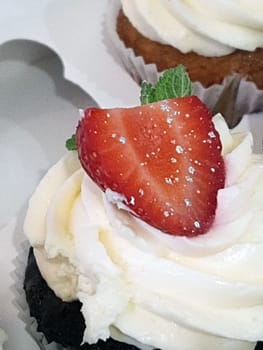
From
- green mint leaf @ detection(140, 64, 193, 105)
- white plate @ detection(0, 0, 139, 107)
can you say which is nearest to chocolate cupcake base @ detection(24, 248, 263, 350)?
green mint leaf @ detection(140, 64, 193, 105)

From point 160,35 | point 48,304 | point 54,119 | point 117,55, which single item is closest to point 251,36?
point 160,35

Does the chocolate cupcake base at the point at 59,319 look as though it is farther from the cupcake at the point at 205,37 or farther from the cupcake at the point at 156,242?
the cupcake at the point at 205,37

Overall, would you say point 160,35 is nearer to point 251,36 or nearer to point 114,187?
point 251,36

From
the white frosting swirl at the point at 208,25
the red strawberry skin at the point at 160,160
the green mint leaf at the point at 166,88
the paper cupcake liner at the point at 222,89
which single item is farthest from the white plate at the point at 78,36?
the red strawberry skin at the point at 160,160

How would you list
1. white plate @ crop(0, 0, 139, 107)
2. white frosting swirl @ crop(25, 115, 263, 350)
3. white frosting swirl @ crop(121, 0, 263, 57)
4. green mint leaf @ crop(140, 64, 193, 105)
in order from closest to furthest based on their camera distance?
Result: white frosting swirl @ crop(25, 115, 263, 350) < green mint leaf @ crop(140, 64, 193, 105) < white frosting swirl @ crop(121, 0, 263, 57) < white plate @ crop(0, 0, 139, 107)

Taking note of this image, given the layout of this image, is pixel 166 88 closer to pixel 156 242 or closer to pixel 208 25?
pixel 156 242

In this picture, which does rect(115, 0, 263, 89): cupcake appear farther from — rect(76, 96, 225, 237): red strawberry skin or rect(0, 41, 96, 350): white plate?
rect(76, 96, 225, 237): red strawberry skin

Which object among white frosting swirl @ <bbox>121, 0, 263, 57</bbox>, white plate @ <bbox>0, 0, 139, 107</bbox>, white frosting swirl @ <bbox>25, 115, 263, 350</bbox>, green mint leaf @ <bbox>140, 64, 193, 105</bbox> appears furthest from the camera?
white plate @ <bbox>0, 0, 139, 107</bbox>

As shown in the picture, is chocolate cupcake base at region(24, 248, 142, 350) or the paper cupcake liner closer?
chocolate cupcake base at region(24, 248, 142, 350)
